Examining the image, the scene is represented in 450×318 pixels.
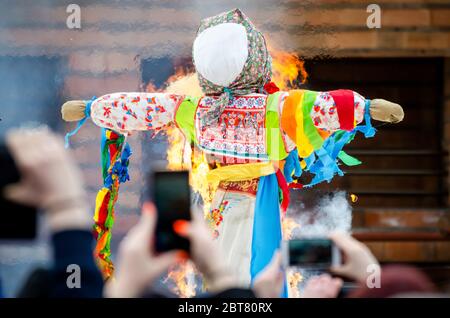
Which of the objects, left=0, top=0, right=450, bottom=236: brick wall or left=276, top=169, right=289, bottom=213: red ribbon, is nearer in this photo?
left=276, top=169, right=289, bottom=213: red ribbon

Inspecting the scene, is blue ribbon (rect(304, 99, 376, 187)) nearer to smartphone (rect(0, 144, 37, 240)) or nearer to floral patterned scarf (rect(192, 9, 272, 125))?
floral patterned scarf (rect(192, 9, 272, 125))

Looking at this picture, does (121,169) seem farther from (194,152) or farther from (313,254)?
(313,254)

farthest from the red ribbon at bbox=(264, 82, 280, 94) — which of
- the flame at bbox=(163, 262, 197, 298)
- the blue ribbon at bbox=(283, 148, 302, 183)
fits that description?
the flame at bbox=(163, 262, 197, 298)

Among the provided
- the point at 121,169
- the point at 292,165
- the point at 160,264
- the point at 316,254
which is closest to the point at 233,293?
the point at 160,264

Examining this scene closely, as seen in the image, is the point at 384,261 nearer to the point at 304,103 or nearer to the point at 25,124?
the point at 304,103

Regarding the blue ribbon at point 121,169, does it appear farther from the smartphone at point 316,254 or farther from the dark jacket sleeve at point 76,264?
the dark jacket sleeve at point 76,264

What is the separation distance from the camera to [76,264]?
709 millimetres

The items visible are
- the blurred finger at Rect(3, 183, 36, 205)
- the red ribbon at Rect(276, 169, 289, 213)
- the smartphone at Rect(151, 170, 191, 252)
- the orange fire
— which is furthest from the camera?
the orange fire

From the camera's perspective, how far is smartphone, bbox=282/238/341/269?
1.11 meters

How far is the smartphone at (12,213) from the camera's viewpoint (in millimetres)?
693

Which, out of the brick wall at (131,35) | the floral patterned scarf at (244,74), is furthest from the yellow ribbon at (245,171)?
the brick wall at (131,35)

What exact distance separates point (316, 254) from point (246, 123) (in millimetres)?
459

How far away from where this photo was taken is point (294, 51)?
6.45 ft

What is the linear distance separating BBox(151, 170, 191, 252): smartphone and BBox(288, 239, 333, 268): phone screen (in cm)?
37
